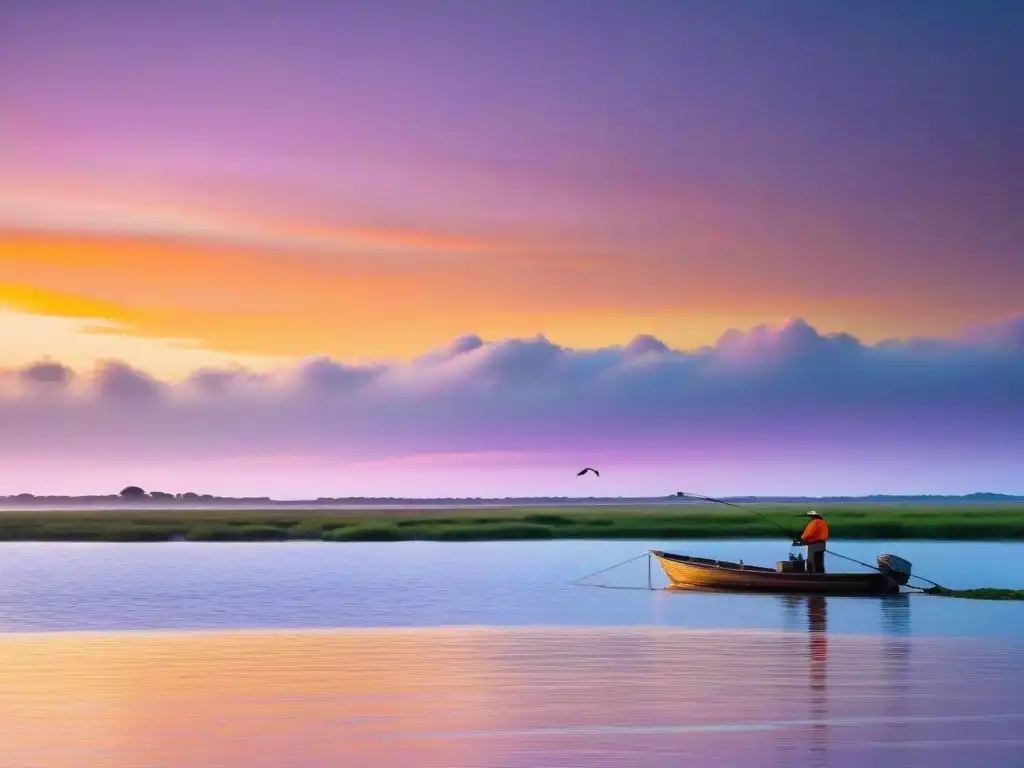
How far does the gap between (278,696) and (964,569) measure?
139 feet

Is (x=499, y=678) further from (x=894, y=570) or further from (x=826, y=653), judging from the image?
(x=894, y=570)

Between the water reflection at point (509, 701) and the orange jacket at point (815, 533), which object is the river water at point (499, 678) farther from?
the orange jacket at point (815, 533)

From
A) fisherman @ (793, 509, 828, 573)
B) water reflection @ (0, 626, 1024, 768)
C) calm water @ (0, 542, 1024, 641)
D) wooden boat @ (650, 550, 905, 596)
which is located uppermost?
fisherman @ (793, 509, 828, 573)

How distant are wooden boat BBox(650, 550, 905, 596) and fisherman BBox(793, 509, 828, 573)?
0.37m

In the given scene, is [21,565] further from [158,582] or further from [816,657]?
[816,657]

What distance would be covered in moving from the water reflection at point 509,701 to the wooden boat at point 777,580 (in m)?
12.5

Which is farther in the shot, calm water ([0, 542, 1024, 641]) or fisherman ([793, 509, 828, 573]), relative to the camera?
fisherman ([793, 509, 828, 573])

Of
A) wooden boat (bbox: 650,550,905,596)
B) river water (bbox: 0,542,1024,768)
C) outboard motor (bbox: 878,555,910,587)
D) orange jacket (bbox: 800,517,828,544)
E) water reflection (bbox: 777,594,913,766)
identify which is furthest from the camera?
wooden boat (bbox: 650,550,905,596)

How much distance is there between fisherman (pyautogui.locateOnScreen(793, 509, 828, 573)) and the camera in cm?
4231

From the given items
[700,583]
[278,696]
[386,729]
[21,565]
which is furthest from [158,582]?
[386,729]

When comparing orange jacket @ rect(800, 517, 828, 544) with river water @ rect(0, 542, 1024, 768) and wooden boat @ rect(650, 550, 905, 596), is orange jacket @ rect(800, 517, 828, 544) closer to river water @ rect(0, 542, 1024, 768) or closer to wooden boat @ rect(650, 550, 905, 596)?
wooden boat @ rect(650, 550, 905, 596)

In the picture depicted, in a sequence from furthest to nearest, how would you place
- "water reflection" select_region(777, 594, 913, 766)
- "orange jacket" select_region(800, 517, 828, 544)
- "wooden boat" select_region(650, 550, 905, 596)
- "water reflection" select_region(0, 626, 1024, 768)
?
"wooden boat" select_region(650, 550, 905, 596)
"orange jacket" select_region(800, 517, 828, 544)
"water reflection" select_region(777, 594, 913, 766)
"water reflection" select_region(0, 626, 1024, 768)

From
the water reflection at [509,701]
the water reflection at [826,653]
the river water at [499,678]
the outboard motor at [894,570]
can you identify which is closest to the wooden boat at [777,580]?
the outboard motor at [894,570]

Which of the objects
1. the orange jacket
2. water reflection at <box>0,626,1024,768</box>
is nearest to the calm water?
the orange jacket
